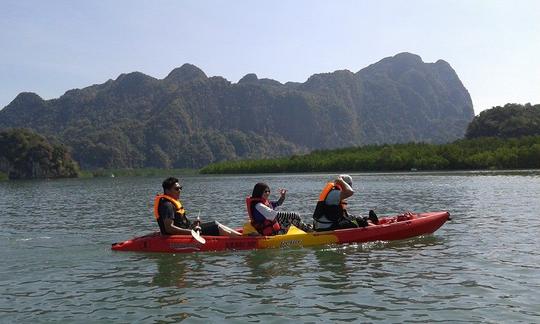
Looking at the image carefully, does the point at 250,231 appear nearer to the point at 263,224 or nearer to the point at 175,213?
the point at 263,224

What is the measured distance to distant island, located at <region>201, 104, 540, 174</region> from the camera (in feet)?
301

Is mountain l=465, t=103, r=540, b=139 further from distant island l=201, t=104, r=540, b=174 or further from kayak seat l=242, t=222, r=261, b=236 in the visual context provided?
kayak seat l=242, t=222, r=261, b=236

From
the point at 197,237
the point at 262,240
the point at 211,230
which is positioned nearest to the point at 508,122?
the point at 262,240

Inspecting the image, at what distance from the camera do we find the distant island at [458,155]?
91.8 metres

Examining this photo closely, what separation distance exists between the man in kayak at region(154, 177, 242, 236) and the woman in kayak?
2.53 ft

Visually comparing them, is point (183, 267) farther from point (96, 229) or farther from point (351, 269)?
point (96, 229)

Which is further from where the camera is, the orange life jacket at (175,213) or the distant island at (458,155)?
the distant island at (458,155)

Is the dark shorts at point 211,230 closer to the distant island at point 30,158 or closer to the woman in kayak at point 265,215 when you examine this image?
the woman in kayak at point 265,215

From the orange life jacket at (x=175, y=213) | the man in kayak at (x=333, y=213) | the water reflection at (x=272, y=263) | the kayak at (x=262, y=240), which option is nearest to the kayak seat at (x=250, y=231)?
the kayak at (x=262, y=240)

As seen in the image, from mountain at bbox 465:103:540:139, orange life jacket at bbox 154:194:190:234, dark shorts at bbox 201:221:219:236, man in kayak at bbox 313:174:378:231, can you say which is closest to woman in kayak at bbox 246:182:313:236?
man in kayak at bbox 313:174:378:231

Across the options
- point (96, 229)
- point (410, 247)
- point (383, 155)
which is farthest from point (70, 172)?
point (410, 247)

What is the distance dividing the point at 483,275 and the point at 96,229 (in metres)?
17.6

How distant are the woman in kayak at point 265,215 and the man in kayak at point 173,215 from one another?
771mm

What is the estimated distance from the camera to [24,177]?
592ft
